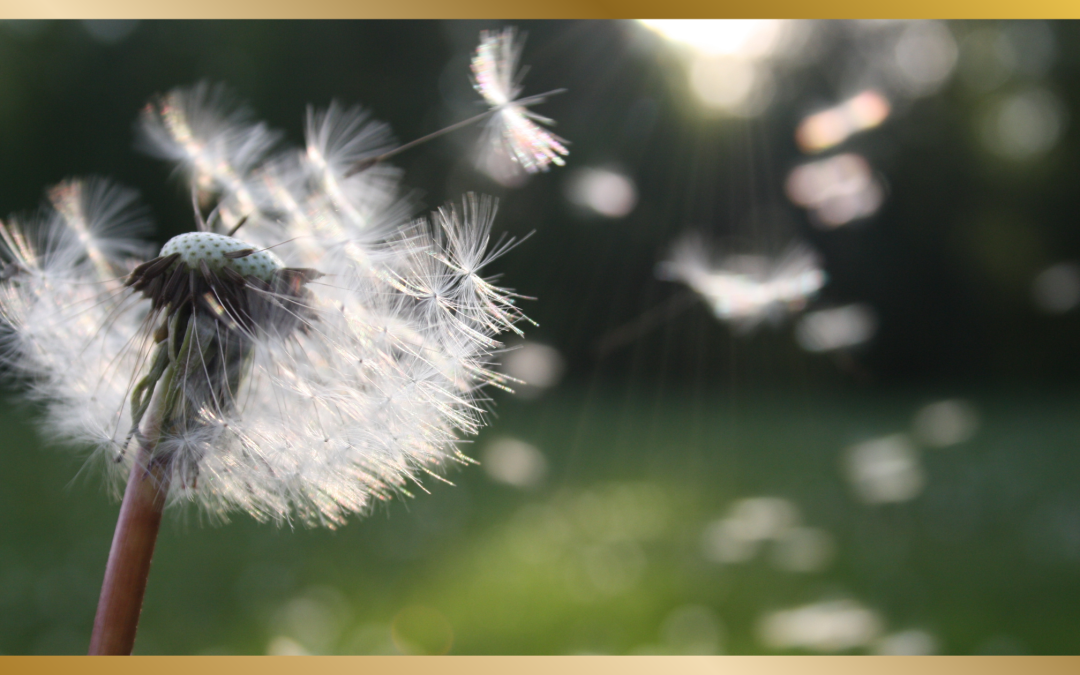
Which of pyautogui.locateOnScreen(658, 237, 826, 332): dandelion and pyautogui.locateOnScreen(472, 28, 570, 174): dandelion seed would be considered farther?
pyautogui.locateOnScreen(658, 237, 826, 332): dandelion

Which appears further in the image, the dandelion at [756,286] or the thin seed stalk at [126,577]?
the dandelion at [756,286]

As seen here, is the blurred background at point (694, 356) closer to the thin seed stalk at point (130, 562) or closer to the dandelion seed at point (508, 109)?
the dandelion seed at point (508, 109)

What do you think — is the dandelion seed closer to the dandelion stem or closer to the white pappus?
the white pappus

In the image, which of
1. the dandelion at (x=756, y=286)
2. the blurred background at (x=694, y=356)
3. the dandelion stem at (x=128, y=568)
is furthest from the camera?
the blurred background at (x=694, y=356)

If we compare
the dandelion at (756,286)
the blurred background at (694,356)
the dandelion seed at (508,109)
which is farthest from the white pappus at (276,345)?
the dandelion at (756,286)

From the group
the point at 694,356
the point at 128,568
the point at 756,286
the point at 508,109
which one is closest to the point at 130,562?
the point at 128,568

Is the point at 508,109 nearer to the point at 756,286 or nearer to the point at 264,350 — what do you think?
the point at 264,350

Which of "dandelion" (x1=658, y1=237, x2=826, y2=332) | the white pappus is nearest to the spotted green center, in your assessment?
the white pappus

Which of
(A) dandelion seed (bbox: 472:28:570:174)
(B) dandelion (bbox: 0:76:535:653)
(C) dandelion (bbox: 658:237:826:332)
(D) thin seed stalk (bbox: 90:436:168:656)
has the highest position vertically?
(C) dandelion (bbox: 658:237:826:332)
